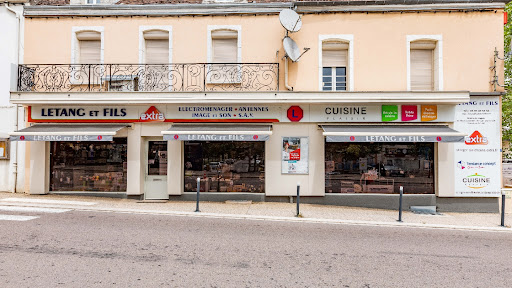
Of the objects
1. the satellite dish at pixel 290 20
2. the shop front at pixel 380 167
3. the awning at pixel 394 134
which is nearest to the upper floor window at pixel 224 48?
the satellite dish at pixel 290 20

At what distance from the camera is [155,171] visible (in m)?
11.3

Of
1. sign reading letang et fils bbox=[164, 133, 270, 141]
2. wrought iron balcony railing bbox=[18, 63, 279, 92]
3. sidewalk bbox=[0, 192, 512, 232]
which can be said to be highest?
wrought iron balcony railing bbox=[18, 63, 279, 92]

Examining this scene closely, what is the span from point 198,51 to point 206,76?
99 cm

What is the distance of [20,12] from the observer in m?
11.4

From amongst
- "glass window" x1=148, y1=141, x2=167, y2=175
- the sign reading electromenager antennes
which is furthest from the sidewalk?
"glass window" x1=148, y1=141, x2=167, y2=175

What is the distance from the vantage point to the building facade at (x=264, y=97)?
10.6m

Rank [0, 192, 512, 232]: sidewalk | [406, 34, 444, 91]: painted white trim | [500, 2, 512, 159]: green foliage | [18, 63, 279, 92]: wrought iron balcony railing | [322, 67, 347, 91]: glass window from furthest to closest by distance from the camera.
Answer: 1. [500, 2, 512, 159]: green foliage
2. [322, 67, 347, 91]: glass window
3. [18, 63, 279, 92]: wrought iron balcony railing
4. [406, 34, 444, 91]: painted white trim
5. [0, 192, 512, 232]: sidewalk

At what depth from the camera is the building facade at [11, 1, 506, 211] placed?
10.6 metres

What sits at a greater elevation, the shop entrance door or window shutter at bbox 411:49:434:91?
window shutter at bbox 411:49:434:91

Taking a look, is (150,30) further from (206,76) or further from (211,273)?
(211,273)

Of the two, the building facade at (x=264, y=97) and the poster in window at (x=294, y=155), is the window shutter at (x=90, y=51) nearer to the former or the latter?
the building facade at (x=264, y=97)

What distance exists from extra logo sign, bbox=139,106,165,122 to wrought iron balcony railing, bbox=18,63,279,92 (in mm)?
785

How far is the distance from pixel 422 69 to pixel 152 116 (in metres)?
10.0

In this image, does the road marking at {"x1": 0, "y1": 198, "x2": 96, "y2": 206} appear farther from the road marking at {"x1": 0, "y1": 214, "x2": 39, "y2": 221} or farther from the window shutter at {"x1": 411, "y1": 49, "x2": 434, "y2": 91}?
the window shutter at {"x1": 411, "y1": 49, "x2": 434, "y2": 91}
